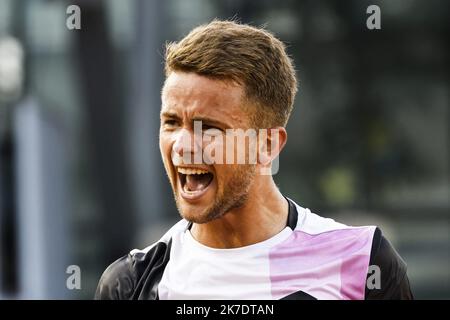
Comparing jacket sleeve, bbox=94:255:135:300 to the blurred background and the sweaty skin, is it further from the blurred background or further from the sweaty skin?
the blurred background

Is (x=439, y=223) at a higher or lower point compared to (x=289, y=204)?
lower

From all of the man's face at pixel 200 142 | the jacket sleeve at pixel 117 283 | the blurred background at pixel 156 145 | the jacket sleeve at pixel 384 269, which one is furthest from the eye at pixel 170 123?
the blurred background at pixel 156 145

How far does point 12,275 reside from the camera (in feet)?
22.5

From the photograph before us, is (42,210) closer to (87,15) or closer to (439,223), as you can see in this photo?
(87,15)

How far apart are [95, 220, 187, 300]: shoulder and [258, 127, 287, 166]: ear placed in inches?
11.6

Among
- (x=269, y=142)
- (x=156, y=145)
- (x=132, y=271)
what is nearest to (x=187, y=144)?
(x=269, y=142)

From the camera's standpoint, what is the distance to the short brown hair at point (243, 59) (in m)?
Answer: 1.93

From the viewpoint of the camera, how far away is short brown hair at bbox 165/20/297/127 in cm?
193

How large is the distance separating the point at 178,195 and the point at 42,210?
13.4 feet

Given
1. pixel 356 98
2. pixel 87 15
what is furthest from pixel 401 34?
pixel 87 15

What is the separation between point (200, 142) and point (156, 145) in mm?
3778

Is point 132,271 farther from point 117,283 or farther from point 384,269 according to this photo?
point 384,269

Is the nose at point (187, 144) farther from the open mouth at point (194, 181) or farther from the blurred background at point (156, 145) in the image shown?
the blurred background at point (156, 145)

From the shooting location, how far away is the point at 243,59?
6.34 ft
